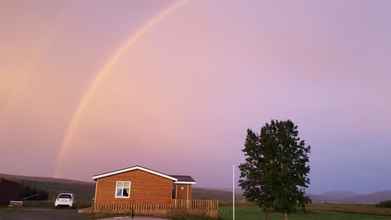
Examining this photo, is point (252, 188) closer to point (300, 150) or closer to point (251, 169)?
point (251, 169)

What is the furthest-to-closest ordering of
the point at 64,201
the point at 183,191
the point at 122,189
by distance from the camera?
the point at 64,201 → the point at 183,191 → the point at 122,189

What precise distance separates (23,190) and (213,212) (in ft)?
149

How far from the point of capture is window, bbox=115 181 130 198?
175 feet

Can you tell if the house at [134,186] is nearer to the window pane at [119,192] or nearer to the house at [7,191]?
the window pane at [119,192]

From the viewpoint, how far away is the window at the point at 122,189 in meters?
53.4

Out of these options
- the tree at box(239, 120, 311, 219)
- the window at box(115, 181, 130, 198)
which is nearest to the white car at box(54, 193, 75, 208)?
the window at box(115, 181, 130, 198)

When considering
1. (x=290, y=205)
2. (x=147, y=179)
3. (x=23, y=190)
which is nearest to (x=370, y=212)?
(x=147, y=179)

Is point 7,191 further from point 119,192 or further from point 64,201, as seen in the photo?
point 119,192

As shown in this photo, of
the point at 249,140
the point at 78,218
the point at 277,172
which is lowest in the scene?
the point at 78,218

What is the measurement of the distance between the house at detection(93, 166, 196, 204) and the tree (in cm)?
2175

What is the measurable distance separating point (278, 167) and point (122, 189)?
2536cm

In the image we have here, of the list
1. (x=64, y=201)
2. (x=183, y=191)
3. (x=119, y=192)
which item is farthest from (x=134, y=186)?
(x=64, y=201)

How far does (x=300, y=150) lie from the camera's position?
106 ft

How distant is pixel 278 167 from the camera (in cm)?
3219
